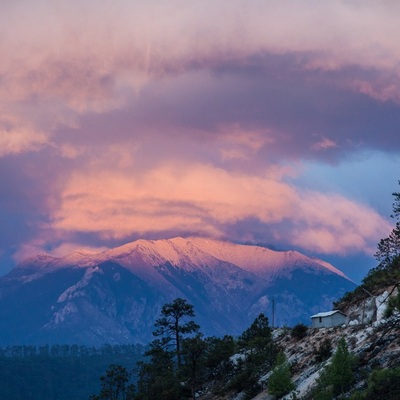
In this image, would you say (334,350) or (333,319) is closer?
(334,350)

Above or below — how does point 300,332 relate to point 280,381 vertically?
above

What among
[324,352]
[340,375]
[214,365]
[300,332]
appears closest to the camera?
[340,375]

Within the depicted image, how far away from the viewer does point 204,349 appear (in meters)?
113

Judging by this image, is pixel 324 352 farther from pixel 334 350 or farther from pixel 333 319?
pixel 333 319

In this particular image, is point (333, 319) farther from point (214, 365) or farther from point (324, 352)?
point (214, 365)

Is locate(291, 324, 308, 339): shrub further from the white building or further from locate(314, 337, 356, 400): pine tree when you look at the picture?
locate(314, 337, 356, 400): pine tree

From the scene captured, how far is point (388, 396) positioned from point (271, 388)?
110 ft

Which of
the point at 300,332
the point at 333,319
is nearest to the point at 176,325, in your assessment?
the point at 300,332

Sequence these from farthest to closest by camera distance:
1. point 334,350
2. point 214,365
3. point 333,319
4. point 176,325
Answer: point 176,325, point 214,365, point 333,319, point 334,350

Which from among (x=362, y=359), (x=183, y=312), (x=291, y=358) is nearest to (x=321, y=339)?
(x=291, y=358)

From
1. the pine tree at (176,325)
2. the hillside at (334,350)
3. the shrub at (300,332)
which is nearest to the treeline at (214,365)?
the pine tree at (176,325)

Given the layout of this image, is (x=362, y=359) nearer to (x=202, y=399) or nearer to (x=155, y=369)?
(x=202, y=399)

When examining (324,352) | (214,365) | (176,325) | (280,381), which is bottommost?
(280,381)

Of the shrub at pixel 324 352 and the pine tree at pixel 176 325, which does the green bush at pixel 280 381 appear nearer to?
the shrub at pixel 324 352
